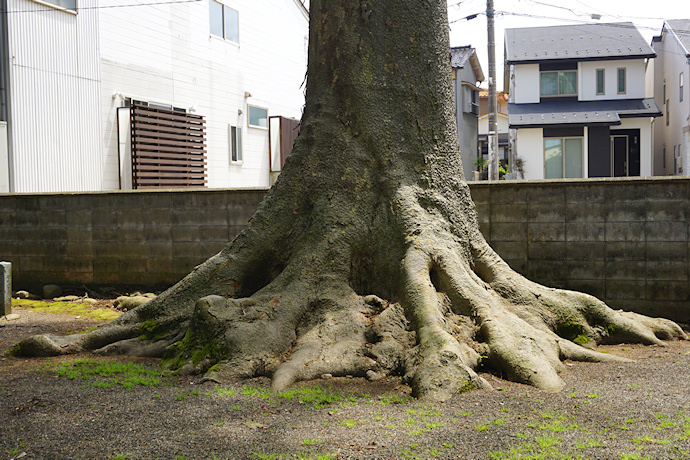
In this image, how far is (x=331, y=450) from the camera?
273cm

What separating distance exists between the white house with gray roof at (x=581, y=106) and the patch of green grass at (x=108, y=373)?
21576mm

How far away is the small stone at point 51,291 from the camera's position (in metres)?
8.05

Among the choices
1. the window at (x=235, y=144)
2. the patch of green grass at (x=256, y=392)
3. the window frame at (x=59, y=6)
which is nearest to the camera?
the patch of green grass at (x=256, y=392)

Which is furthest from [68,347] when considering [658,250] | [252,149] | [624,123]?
[624,123]

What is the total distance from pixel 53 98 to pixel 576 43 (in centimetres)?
2126

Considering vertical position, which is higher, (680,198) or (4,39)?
(4,39)

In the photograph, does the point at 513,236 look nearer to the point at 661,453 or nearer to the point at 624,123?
the point at 661,453

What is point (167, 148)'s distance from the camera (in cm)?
1338

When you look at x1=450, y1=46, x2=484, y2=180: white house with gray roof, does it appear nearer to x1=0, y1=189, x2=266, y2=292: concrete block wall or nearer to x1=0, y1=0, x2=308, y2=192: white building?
x1=0, y1=0, x2=308, y2=192: white building

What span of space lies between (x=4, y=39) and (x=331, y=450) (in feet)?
32.7

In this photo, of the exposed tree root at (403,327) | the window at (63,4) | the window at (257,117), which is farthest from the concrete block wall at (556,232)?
the window at (257,117)

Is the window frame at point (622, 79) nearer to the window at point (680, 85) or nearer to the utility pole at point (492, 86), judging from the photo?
the window at point (680, 85)

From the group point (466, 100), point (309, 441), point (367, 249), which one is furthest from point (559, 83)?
point (309, 441)

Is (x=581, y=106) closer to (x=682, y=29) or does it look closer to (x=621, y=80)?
(x=621, y=80)
